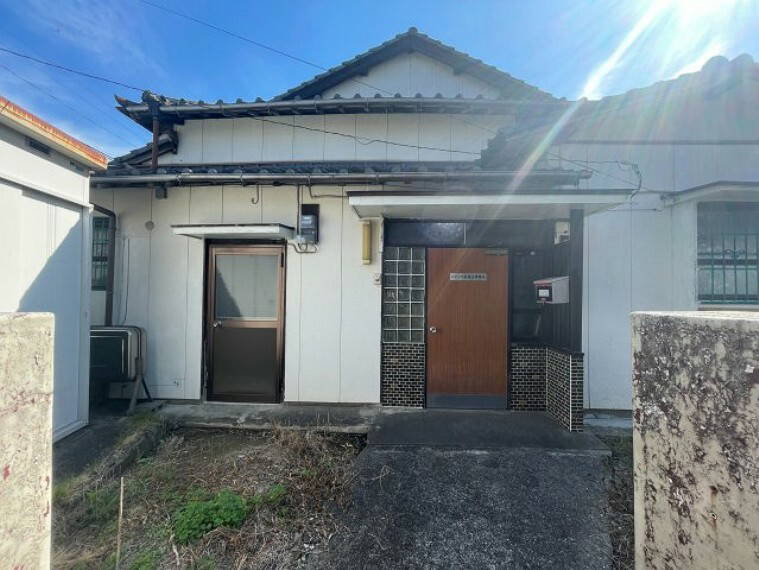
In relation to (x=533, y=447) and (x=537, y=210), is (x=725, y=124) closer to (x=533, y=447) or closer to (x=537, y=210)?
(x=537, y=210)

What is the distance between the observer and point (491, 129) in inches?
224


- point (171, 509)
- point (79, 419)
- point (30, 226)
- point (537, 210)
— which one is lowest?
point (171, 509)

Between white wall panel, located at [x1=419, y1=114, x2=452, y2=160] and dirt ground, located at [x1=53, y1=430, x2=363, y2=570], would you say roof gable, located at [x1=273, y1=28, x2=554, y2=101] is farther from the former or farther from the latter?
dirt ground, located at [x1=53, y1=430, x2=363, y2=570]

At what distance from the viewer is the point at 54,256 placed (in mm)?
3635

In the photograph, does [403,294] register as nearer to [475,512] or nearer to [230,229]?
[230,229]

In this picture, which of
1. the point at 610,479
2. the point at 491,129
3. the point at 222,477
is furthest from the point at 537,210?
the point at 222,477

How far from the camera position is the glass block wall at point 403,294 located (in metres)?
4.95

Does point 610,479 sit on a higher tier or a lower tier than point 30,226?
lower

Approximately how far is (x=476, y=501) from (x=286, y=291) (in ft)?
11.6

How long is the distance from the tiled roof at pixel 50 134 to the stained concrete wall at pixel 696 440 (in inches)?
190

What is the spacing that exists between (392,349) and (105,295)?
441cm

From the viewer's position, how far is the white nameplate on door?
491cm

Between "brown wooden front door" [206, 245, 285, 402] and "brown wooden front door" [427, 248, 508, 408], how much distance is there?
227 centimetres

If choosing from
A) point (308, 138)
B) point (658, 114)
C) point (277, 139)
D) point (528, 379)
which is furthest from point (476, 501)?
point (277, 139)
